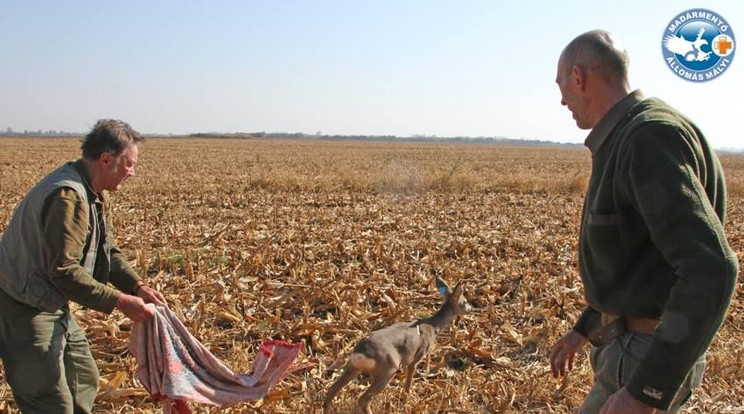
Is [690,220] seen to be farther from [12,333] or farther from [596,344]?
[12,333]

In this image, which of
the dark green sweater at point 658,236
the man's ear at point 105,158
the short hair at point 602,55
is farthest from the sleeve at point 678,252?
the man's ear at point 105,158

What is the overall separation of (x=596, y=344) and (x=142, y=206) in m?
14.4

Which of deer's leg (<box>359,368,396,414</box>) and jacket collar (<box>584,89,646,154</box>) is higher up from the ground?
jacket collar (<box>584,89,646,154</box>)

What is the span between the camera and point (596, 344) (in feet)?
9.04

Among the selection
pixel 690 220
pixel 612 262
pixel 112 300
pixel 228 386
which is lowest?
pixel 228 386

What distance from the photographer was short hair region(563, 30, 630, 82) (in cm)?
236

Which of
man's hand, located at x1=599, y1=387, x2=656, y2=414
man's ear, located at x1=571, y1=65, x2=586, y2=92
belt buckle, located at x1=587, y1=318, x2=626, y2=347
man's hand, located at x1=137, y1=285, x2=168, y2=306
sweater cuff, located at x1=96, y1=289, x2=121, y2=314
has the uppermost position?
man's ear, located at x1=571, y1=65, x2=586, y2=92

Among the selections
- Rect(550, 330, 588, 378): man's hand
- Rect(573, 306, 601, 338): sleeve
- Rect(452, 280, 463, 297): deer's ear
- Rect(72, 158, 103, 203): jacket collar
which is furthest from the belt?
Rect(452, 280, 463, 297): deer's ear

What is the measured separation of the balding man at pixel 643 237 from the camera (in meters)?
1.92

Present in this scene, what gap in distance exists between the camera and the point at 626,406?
2070 millimetres

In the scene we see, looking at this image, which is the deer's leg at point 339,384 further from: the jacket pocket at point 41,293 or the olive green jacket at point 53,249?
the jacket pocket at point 41,293

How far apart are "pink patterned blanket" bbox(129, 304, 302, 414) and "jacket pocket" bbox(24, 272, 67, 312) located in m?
0.57

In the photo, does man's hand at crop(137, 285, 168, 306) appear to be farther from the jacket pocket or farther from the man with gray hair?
the jacket pocket

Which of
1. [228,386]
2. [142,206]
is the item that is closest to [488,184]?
[142,206]
